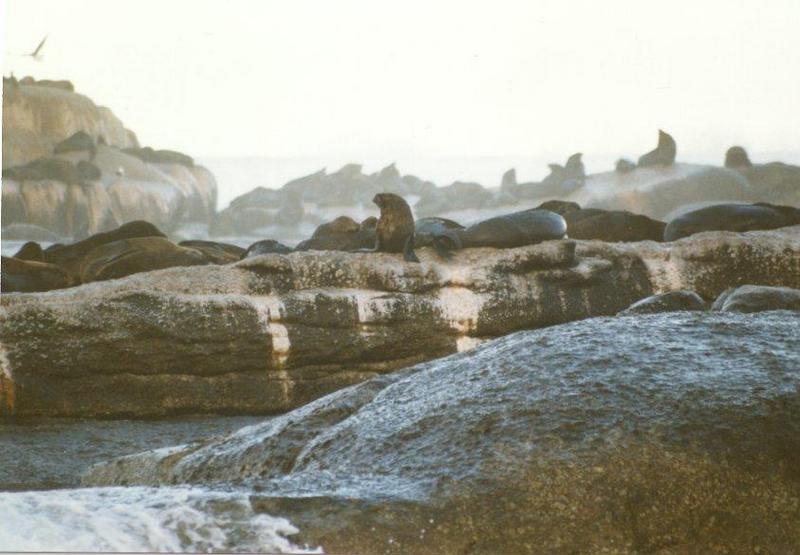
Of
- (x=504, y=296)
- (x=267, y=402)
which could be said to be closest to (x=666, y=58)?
(x=504, y=296)

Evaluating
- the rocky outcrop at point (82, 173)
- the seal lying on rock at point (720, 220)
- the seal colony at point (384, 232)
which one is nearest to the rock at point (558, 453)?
the seal colony at point (384, 232)

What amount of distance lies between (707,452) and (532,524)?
522 mm

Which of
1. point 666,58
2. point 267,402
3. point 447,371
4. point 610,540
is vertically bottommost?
point 267,402

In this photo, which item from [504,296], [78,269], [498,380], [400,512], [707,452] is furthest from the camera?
[78,269]

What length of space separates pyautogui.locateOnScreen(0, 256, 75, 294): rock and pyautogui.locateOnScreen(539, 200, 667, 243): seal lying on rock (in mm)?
3710

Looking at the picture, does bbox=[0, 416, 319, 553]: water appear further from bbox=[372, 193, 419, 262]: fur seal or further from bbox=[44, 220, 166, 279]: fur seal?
bbox=[44, 220, 166, 279]: fur seal

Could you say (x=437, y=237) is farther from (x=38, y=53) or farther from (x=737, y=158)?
(x=38, y=53)

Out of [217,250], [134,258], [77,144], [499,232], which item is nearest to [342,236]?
[217,250]

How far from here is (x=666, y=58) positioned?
6.91 m

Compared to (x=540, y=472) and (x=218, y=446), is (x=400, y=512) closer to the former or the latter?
(x=540, y=472)

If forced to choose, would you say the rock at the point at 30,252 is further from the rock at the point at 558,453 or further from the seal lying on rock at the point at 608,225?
the rock at the point at 558,453

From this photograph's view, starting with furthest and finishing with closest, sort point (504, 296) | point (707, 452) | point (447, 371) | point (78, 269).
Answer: point (78, 269) < point (504, 296) < point (447, 371) < point (707, 452)

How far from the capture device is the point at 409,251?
7797 mm

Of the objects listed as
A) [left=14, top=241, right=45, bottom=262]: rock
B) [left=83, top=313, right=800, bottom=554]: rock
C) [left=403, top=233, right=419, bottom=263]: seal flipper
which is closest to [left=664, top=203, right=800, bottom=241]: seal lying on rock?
[left=403, top=233, right=419, bottom=263]: seal flipper
